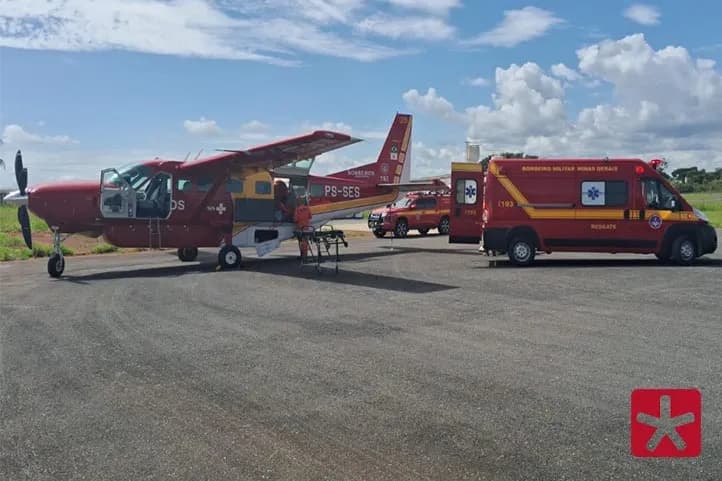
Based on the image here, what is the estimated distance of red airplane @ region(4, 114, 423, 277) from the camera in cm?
1427

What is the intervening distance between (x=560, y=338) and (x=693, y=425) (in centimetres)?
279

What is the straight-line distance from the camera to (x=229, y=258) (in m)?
15.6

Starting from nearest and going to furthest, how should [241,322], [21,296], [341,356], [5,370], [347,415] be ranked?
[347,415], [5,370], [341,356], [241,322], [21,296]

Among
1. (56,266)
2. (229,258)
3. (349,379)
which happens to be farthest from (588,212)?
(56,266)

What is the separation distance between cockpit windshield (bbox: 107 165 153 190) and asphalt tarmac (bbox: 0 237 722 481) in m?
4.27

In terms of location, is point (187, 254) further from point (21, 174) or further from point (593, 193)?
point (593, 193)

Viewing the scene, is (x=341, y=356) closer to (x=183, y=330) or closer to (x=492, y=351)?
(x=492, y=351)

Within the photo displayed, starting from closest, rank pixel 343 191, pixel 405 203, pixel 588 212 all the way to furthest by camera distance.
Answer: pixel 588 212 → pixel 343 191 → pixel 405 203

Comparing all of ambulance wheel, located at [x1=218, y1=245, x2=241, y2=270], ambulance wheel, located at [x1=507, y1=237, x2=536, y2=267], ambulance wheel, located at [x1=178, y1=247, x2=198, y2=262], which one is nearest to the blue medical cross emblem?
ambulance wheel, located at [x1=507, y1=237, x2=536, y2=267]

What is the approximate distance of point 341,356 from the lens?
6.65 m

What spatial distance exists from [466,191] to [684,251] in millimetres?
5676

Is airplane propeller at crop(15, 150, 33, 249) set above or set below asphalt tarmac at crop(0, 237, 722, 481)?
above

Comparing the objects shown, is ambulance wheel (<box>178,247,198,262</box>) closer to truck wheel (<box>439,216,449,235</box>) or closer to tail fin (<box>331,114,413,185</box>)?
tail fin (<box>331,114,413,185</box>)

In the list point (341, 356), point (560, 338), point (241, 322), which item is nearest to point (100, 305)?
point (241, 322)
